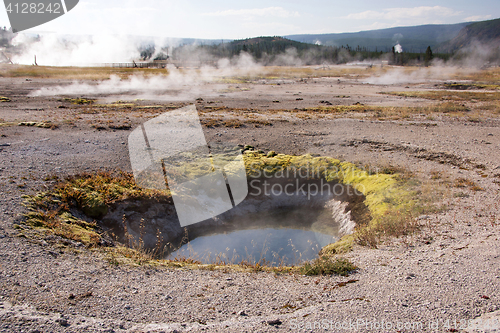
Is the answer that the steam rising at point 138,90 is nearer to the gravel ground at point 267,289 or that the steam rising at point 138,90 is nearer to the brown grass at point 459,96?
the brown grass at point 459,96

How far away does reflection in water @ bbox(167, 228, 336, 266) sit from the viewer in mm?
7891

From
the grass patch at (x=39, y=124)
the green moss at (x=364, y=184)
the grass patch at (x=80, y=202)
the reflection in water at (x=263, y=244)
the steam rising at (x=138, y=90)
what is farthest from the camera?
the steam rising at (x=138, y=90)

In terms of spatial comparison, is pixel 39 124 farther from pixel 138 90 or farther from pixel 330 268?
pixel 138 90

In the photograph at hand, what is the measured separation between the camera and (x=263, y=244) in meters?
8.20

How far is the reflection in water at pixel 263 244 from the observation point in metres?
7.89

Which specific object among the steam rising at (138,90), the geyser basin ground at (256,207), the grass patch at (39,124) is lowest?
the geyser basin ground at (256,207)

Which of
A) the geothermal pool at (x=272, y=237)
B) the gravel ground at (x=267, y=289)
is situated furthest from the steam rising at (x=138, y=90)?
the gravel ground at (x=267, y=289)

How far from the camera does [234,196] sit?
32.1 feet

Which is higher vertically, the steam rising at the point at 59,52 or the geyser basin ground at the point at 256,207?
the steam rising at the point at 59,52

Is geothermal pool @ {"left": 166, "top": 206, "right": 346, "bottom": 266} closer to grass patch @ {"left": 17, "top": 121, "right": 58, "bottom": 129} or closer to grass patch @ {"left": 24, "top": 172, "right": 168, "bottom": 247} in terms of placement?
grass patch @ {"left": 24, "top": 172, "right": 168, "bottom": 247}

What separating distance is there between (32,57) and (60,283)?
9221cm

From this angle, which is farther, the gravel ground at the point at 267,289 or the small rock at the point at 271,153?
the small rock at the point at 271,153

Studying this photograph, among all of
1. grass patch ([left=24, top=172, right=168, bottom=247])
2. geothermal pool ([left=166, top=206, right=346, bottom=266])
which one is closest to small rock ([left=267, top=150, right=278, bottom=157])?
geothermal pool ([left=166, top=206, right=346, bottom=266])

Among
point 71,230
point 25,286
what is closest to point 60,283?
point 25,286
